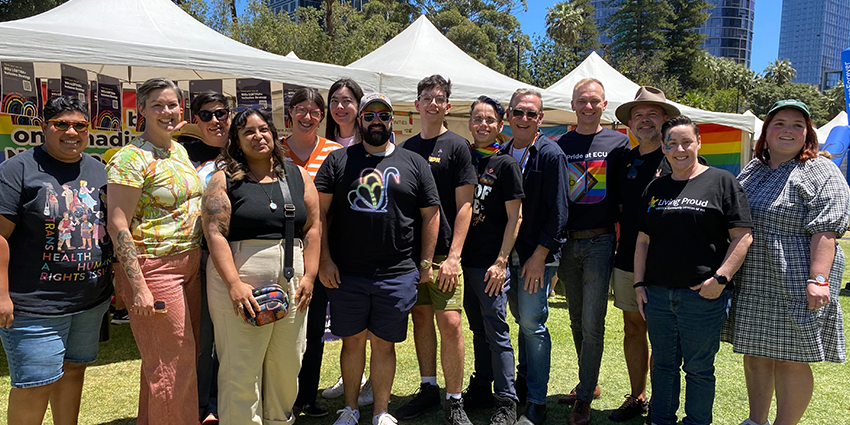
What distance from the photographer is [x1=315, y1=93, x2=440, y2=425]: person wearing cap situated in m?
3.00

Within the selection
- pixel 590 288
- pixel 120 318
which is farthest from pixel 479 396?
pixel 120 318

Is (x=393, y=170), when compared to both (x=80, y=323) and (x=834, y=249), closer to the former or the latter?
(x=80, y=323)

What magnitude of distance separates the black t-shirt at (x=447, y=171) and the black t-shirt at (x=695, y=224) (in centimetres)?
109

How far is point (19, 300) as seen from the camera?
8.30 ft

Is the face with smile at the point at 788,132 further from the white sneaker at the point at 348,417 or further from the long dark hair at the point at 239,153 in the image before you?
the white sneaker at the point at 348,417

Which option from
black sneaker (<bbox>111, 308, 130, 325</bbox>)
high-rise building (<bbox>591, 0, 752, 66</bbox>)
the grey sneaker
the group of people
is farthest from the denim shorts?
high-rise building (<bbox>591, 0, 752, 66</bbox>)

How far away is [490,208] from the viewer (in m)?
3.27

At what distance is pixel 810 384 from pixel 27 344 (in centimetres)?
404

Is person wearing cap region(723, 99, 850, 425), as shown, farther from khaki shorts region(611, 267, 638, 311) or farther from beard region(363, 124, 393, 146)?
beard region(363, 124, 393, 146)

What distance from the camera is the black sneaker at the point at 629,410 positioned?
3.49 metres

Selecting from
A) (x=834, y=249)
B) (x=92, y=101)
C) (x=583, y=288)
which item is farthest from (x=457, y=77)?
(x=834, y=249)

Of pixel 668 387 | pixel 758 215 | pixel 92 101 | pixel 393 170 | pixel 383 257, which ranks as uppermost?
pixel 92 101

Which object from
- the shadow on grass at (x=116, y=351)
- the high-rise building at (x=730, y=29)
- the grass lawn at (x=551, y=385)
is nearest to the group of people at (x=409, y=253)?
the grass lawn at (x=551, y=385)

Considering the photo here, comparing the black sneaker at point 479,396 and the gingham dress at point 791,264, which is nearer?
the gingham dress at point 791,264
